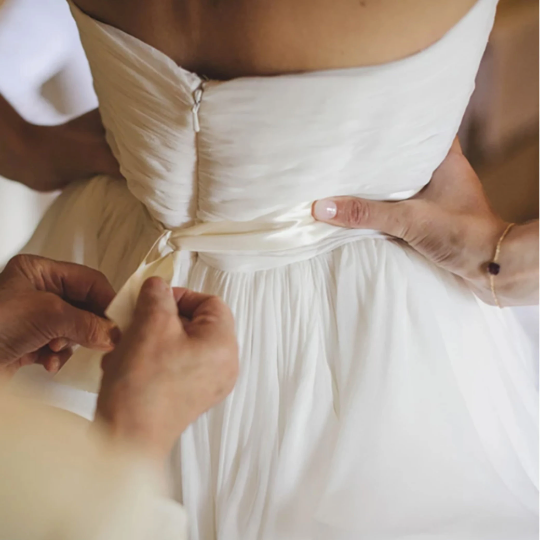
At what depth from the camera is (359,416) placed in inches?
19.2

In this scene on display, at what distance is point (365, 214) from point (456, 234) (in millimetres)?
114

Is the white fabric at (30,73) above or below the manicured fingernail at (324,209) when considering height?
above

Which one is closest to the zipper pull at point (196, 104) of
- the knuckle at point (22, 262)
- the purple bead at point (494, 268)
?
the knuckle at point (22, 262)

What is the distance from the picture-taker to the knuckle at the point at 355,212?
53 centimetres

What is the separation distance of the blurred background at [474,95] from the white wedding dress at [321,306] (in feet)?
0.84

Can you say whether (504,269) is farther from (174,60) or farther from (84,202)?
(84,202)

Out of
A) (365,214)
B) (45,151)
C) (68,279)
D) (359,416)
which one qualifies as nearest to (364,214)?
(365,214)

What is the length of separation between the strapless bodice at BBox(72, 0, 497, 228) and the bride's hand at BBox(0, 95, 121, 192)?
7.7 inches

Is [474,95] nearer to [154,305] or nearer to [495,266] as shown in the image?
[495,266]

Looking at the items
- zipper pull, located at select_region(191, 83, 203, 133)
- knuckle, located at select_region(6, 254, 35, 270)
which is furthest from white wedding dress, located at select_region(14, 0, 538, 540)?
knuckle, located at select_region(6, 254, 35, 270)

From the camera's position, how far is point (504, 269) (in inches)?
22.0

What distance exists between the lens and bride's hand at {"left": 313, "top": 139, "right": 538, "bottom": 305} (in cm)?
54

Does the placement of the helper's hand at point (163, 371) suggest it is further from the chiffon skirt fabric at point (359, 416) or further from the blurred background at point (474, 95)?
the blurred background at point (474, 95)

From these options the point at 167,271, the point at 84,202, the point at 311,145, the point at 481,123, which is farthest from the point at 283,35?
the point at 481,123
